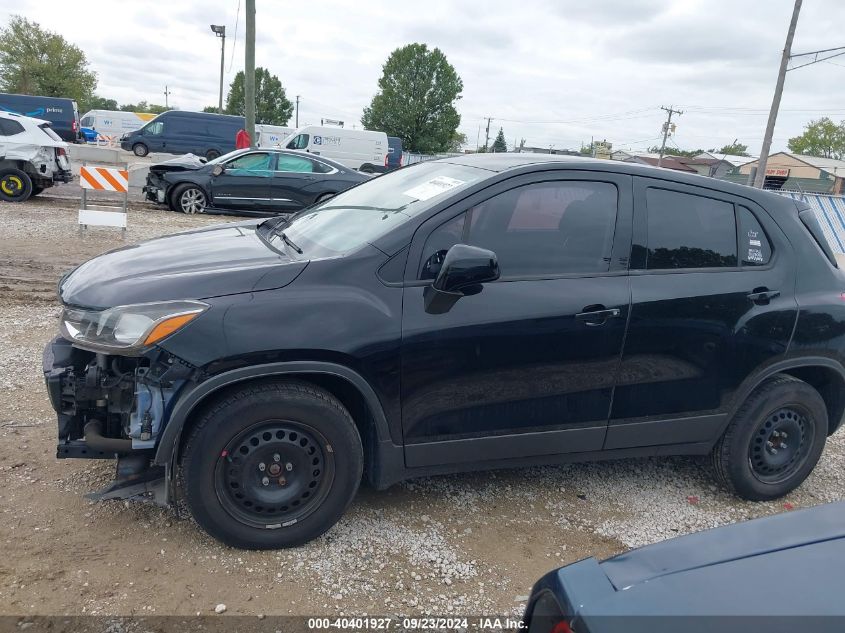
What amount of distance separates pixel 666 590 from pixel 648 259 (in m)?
2.19

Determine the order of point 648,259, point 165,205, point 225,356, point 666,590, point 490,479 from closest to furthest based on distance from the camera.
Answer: point 666,590 < point 225,356 < point 648,259 < point 490,479 < point 165,205

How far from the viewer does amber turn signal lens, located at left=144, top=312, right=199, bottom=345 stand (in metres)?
2.74

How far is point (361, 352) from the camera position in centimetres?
292

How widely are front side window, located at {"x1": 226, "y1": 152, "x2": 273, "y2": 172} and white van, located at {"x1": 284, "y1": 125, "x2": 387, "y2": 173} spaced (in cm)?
1391

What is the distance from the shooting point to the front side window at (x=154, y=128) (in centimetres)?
3256

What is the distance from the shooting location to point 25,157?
41.0ft

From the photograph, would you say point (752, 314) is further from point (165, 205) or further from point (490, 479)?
point (165, 205)

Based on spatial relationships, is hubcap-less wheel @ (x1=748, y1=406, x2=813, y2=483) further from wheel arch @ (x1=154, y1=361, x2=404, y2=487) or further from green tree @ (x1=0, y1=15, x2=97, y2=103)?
green tree @ (x1=0, y1=15, x2=97, y2=103)

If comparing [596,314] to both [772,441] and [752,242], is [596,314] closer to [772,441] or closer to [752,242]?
[752,242]

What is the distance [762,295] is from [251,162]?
11512 millimetres

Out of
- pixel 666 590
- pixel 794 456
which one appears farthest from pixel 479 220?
pixel 794 456

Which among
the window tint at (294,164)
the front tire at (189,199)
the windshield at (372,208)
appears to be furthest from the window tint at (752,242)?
the front tire at (189,199)

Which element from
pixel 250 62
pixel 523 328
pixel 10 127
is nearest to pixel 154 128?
pixel 250 62

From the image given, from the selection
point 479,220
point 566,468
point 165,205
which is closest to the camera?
point 479,220
